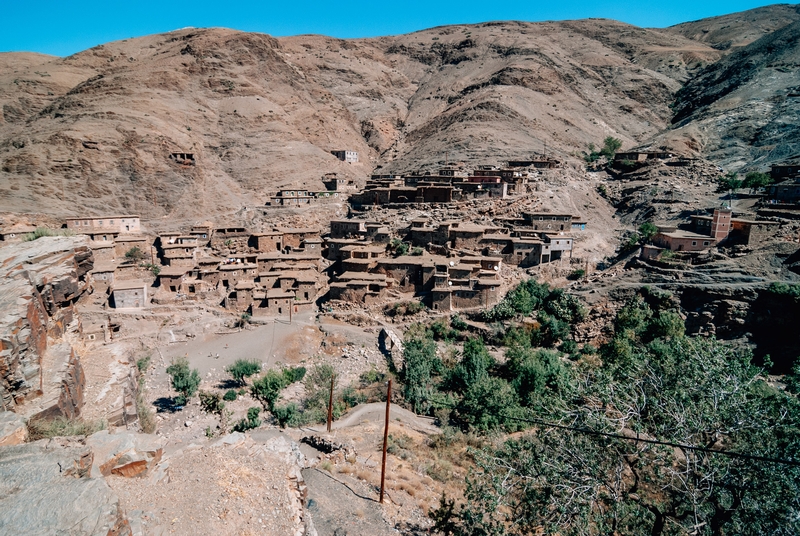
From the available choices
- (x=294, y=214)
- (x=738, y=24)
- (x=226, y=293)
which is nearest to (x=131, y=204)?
(x=294, y=214)

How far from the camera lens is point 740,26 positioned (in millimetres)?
106750

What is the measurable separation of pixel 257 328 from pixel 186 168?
2741 centimetres

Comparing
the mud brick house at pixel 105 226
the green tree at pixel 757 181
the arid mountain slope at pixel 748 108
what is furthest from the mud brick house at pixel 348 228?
the arid mountain slope at pixel 748 108

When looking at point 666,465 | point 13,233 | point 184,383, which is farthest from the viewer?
point 13,233

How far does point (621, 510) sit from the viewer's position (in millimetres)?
7469

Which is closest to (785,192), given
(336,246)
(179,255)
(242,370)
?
(336,246)

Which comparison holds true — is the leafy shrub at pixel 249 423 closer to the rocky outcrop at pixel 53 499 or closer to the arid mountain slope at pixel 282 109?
the rocky outcrop at pixel 53 499

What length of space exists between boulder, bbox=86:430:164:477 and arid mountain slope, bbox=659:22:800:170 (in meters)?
56.8

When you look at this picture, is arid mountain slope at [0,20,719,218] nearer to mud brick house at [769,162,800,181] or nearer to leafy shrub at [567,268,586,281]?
mud brick house at [769,162,800,181]

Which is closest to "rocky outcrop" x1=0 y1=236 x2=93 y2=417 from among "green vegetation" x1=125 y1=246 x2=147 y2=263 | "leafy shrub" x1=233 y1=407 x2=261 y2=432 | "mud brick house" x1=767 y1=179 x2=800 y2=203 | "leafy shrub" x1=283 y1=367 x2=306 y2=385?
"leafy shrub" x1=233 y1=407 x2=261 y2=432

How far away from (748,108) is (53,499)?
246 ft

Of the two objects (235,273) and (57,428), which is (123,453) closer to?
(57,428)

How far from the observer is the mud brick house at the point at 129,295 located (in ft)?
94.3

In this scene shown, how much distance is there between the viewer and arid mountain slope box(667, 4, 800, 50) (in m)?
100
